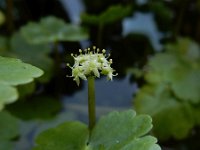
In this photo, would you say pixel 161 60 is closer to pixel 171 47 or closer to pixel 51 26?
pixel 171 47

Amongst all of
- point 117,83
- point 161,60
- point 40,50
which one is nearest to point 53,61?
point 40,50

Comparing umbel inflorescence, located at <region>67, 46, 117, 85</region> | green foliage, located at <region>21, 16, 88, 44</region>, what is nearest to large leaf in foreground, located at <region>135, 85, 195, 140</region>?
green foliage, located at <region>21, 16, 88, 44</region>

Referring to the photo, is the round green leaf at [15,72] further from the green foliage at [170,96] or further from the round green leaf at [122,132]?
the green foliage at [170,96]

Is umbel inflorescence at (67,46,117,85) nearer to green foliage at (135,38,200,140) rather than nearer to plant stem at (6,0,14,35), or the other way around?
green foliage at (135,38,200,140)

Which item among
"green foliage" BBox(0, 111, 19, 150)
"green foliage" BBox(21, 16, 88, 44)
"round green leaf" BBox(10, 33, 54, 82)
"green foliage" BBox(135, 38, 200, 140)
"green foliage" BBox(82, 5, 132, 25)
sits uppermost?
"green foliage" BBox(82, 5, 132, 25)

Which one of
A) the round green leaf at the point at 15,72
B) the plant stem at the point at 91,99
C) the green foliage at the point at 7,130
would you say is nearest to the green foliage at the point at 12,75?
the round green leaf at the point at 15,72

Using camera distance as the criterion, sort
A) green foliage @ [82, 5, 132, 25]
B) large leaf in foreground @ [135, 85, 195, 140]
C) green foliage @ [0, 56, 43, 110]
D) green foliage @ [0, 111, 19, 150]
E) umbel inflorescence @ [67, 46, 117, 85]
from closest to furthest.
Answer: green foliage @ [0, 56, 43, 110] < umbel inflorescence @ [67, 46, 117, 85] < green foliage @ [0, 111, 19, 150] < large leaf in foreground @ [135, 85, 195, 140] < green foliage @ [82, 5, 132, 25]
